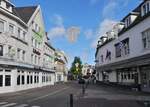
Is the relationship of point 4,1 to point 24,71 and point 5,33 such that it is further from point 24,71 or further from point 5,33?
point 24,71

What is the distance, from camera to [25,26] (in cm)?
4425

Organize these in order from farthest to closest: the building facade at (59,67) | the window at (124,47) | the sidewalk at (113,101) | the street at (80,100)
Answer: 1. the building facade at (59,67)
2. the window at (124,47)
3. the street at (80,100)
4. the sidewalk at (113,101)

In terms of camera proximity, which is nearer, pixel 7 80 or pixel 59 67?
pixel 7 80

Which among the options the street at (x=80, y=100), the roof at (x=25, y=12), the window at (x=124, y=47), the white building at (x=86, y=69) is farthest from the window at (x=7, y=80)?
the window at (x=124, y=47)

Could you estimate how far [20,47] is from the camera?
136ft

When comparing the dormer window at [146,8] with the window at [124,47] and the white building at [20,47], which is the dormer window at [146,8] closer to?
the window at [124,47]

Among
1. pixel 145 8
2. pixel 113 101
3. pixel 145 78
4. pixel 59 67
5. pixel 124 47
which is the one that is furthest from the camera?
pixel 59 67

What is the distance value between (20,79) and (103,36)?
2971cm

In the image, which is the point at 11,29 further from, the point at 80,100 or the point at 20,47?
the point at 80,100

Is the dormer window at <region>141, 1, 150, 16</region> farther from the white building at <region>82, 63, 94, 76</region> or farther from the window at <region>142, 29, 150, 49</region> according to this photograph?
the white building at <region>82, 63, 94, 76</region>

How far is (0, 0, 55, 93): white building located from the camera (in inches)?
1382

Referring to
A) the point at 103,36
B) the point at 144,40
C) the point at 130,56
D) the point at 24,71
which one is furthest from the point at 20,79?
the point at 103,36

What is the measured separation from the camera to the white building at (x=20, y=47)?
1382 inches

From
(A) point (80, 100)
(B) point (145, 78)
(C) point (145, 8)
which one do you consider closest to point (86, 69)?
(B) point (145, 78)
